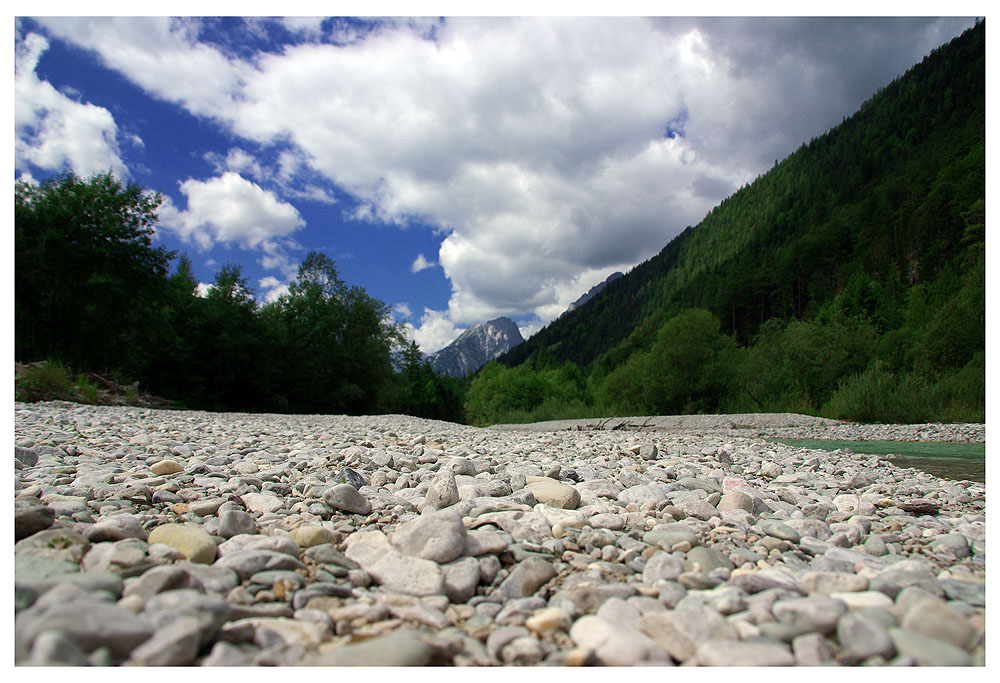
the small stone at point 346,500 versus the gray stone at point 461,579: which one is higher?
the small stone at point 346,500

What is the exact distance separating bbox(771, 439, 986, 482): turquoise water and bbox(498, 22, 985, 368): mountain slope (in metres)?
20.6

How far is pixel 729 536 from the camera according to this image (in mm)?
1870

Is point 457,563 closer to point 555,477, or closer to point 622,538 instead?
point 622,538

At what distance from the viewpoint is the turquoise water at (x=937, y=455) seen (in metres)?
4.59

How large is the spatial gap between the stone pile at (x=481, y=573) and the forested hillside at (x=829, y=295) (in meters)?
13.7

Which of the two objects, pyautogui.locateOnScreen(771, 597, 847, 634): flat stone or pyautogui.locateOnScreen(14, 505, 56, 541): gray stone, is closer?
pyautogui.locateOnScreen(771, 597, 847, 634): flat stone

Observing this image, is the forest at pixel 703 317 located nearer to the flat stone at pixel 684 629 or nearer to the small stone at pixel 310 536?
the small stone at pixel 310 536

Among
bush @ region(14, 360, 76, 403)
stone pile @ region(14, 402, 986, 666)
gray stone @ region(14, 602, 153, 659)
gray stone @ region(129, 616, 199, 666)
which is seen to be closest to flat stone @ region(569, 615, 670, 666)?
stone pile @ region(14, 402, 986, 666)

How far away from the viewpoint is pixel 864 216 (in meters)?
42.0

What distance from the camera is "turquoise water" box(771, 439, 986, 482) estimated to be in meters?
4.59

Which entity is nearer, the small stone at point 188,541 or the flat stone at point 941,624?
the flat stone at point 941,624

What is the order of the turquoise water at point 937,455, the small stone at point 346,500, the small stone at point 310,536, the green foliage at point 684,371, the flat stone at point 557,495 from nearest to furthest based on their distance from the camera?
the small stone at point 310,536, the small stone at point 346,500, the flat stone at point 557,495, the turquoise water at point 937,455, the green foliage at point 684,371

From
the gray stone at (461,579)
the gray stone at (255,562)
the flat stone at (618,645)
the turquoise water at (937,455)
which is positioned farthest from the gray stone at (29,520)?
the turquoise water at (937,455)

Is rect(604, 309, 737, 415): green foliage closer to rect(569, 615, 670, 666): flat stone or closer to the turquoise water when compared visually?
the turquoise water
